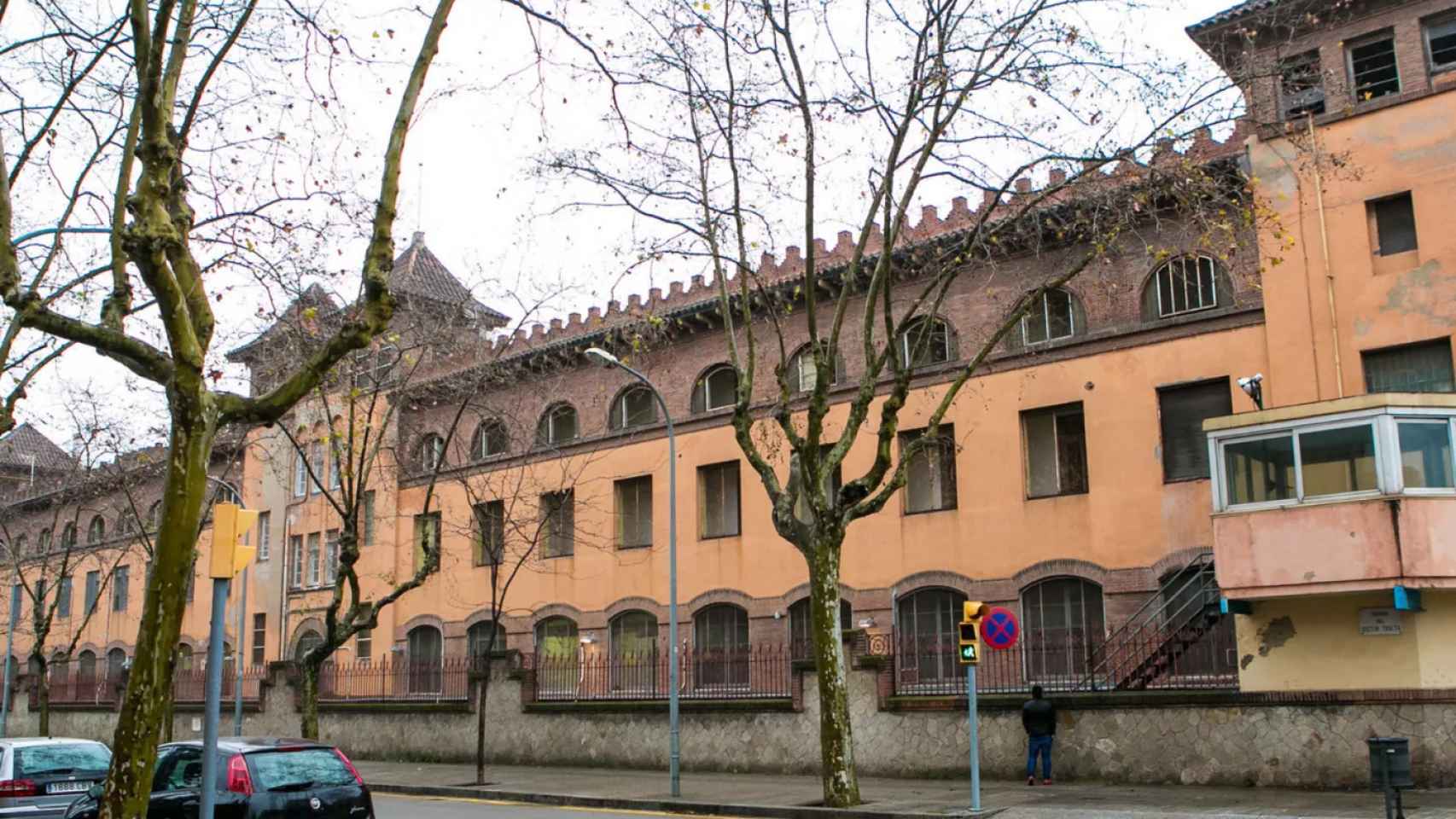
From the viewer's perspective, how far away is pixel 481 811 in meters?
20.7

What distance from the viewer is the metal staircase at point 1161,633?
22.0 meters

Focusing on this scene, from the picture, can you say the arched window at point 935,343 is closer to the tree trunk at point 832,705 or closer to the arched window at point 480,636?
the tree trunk at point 832,705

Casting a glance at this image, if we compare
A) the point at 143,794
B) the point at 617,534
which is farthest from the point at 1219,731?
the point at 617,534

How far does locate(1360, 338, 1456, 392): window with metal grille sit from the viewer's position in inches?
891

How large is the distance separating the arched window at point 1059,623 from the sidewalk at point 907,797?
3.78m

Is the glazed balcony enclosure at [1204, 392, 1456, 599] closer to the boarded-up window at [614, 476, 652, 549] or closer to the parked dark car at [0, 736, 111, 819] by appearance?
the parked dark car at [0, 736, 111, 819]

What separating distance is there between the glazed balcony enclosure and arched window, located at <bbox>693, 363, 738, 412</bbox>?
585 inches

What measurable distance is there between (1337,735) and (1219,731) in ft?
5.20

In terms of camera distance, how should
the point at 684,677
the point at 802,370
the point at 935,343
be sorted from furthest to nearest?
the point at 802,370 < the point at 684,677 < the point at 935,343

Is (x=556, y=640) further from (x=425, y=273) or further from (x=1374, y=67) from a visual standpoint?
(x=1374, y=67)

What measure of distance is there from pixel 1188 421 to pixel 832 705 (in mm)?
10899

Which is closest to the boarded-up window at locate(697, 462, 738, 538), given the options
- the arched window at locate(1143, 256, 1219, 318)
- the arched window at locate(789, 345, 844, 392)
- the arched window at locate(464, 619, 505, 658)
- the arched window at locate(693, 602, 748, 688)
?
the arched window at locate(693, 602, 748, 688)

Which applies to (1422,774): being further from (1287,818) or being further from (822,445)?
(822,445)

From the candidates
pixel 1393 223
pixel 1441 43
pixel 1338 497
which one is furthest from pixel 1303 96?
pixel 1338 497
